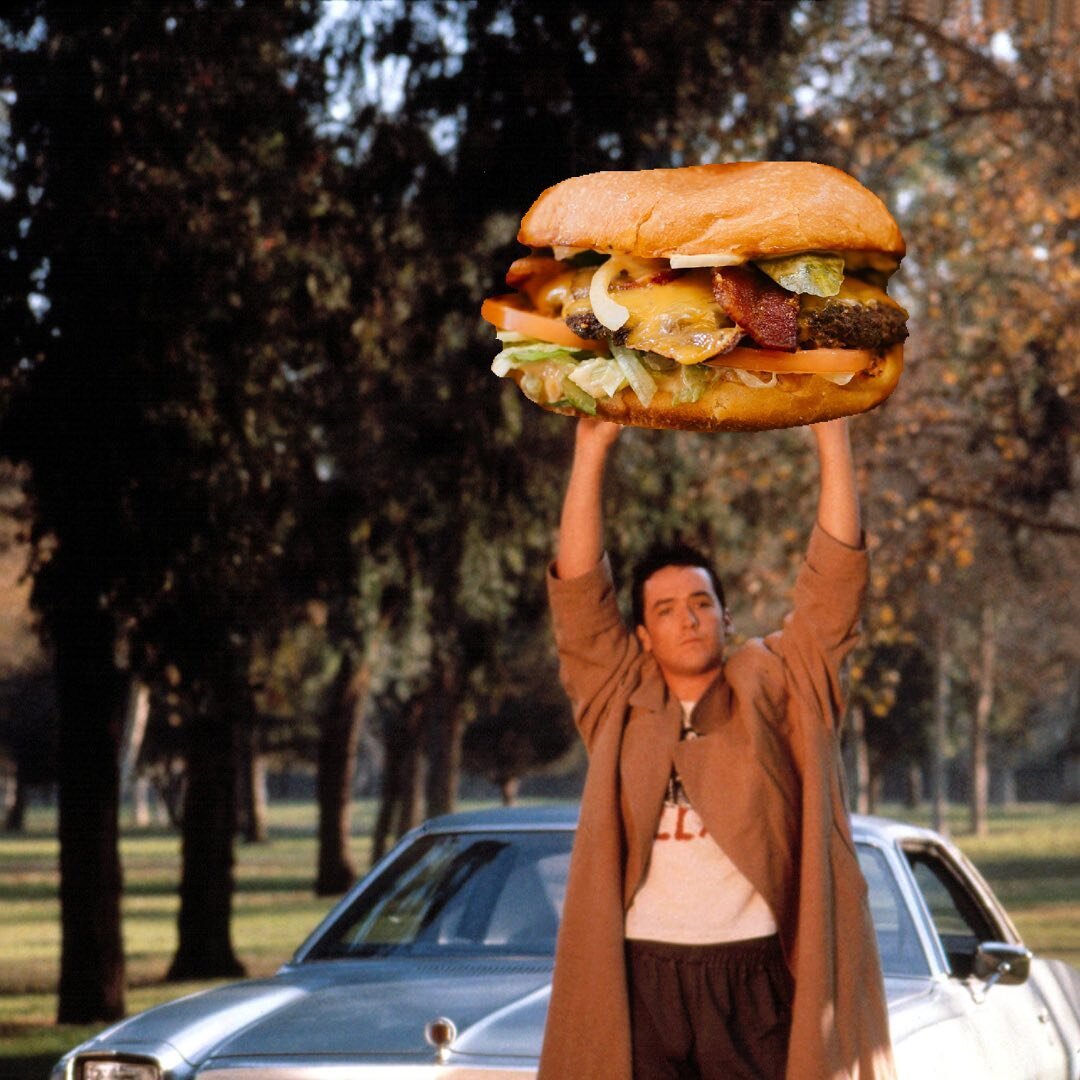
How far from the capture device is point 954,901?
726cm

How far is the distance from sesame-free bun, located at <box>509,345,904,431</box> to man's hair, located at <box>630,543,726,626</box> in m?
0.49

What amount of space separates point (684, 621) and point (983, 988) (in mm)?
2330

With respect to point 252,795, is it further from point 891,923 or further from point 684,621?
point 684,621

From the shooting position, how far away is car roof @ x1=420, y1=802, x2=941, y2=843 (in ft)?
21.6

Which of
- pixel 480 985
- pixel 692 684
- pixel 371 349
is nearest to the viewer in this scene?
pixel 692 684

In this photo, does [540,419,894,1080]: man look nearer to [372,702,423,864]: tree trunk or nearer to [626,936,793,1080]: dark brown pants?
[626,936,793,1080]: dark brown pants

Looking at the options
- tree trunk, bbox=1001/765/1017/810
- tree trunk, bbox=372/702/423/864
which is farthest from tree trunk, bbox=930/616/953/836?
tree trunk, bbox=1001/765/1017/810

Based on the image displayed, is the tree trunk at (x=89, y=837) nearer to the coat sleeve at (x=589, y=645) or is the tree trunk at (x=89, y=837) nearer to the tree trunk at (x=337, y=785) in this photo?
the coat sleeve at (x=589, y=645)

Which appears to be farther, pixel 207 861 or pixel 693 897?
pixel 207 861

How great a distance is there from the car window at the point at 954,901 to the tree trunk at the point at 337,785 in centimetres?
2228

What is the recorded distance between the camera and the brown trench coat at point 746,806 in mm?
4137

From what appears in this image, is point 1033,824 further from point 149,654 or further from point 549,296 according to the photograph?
point 549,296

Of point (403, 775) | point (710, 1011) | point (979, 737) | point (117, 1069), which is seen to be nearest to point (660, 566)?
point (710, 1011)

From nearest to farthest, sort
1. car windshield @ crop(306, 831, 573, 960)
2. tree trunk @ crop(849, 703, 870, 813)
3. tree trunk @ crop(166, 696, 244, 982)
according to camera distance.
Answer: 1. car windshield @ crop(306, 831, 573, 960)
2. tree trunk @ crop(166, 696, 244, 982)
3. tree trunk @ crop(849, 703, 870, 813)
